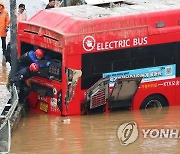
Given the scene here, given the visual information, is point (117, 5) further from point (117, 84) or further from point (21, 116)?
point (21, 116)

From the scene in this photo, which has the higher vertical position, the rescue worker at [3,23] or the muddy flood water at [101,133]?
the rescue worker at [3,23]

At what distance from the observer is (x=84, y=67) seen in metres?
17.0

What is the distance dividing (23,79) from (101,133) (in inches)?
91.5

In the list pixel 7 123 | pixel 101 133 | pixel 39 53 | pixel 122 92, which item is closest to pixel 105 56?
pixel 122 92

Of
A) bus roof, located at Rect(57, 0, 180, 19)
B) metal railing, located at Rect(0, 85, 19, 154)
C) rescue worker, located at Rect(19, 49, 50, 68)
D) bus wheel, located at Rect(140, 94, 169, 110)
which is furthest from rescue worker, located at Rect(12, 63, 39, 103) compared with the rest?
bus wheel, located at Rect(140, 94, 169, 110)

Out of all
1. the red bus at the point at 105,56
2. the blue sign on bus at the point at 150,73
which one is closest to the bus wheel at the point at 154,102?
the red bus at the point at 105,56

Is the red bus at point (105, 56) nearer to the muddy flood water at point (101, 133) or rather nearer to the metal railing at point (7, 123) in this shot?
the muddy flood water at point (101, 133)

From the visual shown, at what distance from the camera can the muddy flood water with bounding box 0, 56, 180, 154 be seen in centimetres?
1527

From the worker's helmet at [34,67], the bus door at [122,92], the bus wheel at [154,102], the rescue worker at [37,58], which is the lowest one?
the bus wheel at [154,102]

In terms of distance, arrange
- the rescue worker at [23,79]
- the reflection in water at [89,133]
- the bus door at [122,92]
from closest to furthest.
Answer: the reflection in water at [89,133]
the rescue worker at [23,79]
the bus door at [122,92]

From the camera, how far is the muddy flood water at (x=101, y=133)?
50.1 feet

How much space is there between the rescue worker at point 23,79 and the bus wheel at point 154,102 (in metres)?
2.61

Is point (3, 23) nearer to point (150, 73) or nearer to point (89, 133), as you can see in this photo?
point (150, 73)

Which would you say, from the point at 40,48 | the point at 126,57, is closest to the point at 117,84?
the point at 126,57
